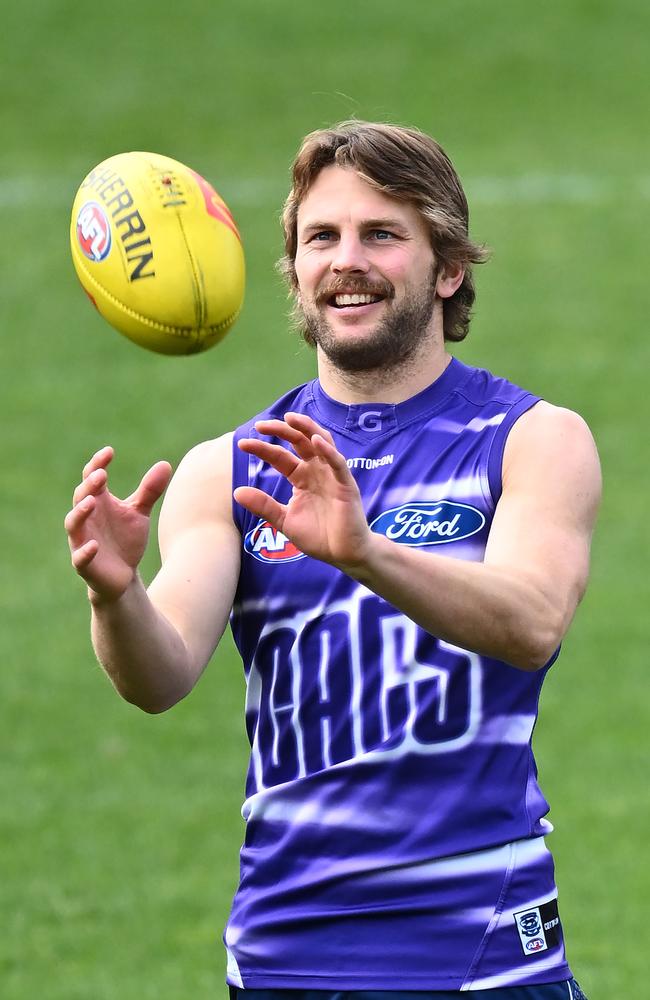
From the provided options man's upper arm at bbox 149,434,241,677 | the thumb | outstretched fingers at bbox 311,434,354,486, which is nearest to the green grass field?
man's upper arm at bbox 149,434,241,677

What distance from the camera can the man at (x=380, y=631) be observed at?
3.87 m

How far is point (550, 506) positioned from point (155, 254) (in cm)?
125

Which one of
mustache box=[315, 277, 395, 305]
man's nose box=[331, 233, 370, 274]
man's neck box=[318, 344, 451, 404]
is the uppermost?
man's nose box=[331, 233, 370, 274]

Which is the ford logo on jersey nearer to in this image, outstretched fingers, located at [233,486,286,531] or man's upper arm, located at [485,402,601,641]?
man's upper arm, located at [485,402,601,641]

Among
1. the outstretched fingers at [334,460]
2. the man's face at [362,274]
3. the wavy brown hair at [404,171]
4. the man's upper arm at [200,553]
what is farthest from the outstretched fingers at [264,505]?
the wavy brown hair at [404,171]

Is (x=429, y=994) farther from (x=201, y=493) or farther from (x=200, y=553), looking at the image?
(x=201, y=493)

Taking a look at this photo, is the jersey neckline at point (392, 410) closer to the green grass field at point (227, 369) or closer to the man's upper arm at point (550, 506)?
the man's upper arm at point (550, 506)

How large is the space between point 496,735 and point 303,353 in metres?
11.9

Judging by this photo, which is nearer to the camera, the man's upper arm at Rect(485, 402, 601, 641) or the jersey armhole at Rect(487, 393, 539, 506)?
the man's upper arm at Rect(485, 402, 601, 641)

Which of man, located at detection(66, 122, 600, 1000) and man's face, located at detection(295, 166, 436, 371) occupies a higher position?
man's face, located at detection(295, 166, 436, 371)

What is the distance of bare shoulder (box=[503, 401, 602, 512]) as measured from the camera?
156 inches

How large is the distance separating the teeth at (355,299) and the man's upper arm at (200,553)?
0.46m

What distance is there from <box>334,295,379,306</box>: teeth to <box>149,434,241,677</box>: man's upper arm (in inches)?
18.0

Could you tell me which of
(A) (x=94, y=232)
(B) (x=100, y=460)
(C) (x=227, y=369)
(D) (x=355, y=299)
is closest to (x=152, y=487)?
(B) (x=100, y=460)
